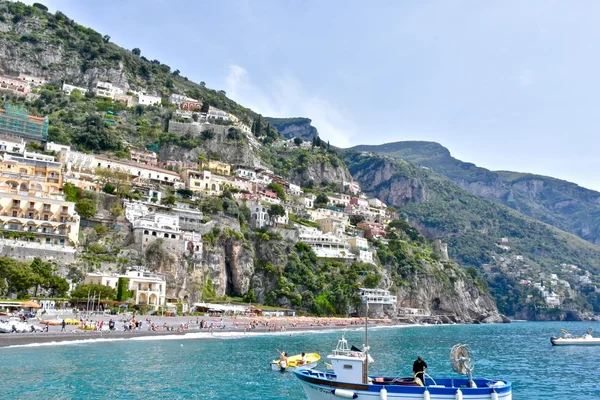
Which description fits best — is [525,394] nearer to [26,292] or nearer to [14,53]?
[26,292]

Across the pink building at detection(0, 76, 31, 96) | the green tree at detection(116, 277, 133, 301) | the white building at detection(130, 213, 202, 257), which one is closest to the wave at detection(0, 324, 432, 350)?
the green tree at detection(116, 277, 133, 301)

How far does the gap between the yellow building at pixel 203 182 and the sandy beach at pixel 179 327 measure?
28.9 m

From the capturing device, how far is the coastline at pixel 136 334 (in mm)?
35594

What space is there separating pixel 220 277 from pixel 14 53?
79.2m

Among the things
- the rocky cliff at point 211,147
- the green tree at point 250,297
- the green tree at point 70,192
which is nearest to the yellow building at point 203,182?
the rocky cliff at point 211,147

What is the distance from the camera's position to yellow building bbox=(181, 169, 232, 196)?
8581cm

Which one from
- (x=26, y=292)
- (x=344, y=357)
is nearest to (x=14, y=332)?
(x=26, y=292)

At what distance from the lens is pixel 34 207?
59844 millimetres

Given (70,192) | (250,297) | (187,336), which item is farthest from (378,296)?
(70,192)

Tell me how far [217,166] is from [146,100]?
98.7 feet

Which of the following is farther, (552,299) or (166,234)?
(552,299)

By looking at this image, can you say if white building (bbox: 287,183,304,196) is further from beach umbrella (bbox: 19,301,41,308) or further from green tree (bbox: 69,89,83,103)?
beach umbrella (bbox: 19,301,41,308)

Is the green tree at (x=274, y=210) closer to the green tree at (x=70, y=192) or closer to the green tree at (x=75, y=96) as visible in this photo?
the green tree at (x=70, y=192)

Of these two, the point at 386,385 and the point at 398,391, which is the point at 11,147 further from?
the point at 398,391
